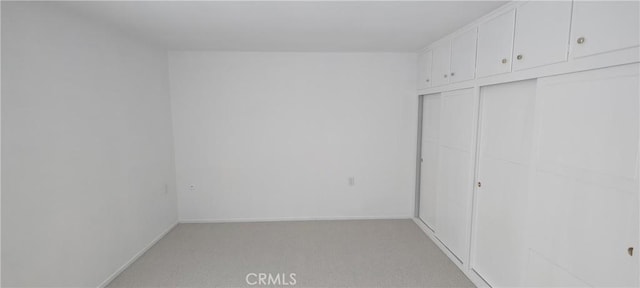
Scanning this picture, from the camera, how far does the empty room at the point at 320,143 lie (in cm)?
153

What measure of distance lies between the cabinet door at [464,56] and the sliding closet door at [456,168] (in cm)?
15

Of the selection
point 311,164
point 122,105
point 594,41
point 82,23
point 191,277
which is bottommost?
point 191,277

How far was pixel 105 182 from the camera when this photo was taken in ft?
7.93

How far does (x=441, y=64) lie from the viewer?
3.01 metres

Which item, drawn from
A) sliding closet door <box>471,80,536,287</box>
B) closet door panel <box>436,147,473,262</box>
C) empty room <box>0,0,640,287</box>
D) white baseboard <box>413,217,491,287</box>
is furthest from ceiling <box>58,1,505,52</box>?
white baseboard <box>413,217,491,287</box>

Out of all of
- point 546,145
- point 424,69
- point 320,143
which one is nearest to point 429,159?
point 424,69

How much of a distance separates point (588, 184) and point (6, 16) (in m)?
3.44

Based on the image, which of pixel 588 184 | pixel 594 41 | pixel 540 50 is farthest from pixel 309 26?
pixel 588 184

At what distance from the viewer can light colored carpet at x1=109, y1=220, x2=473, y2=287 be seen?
251cm

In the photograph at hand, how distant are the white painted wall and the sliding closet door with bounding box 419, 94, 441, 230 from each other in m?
0.20

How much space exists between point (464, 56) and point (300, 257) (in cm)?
257

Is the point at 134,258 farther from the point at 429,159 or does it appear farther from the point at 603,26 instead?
the point at 603,26

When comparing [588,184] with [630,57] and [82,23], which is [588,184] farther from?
[82,23]

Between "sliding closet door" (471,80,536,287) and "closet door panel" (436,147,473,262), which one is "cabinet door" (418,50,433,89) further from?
"sliding closet door" (471,80,536,287)
